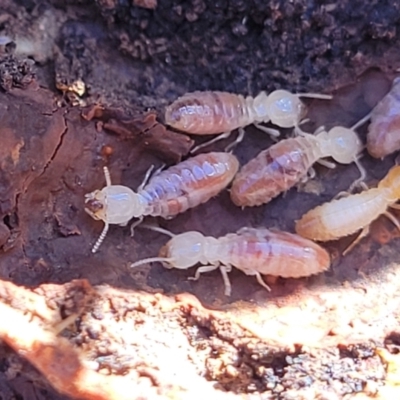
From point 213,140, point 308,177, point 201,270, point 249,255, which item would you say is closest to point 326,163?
point 308,177

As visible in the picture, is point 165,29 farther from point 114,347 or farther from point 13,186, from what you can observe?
point 114,347

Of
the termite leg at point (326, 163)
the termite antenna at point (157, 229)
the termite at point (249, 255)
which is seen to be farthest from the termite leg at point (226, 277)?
the termite leg at point (326, 163)

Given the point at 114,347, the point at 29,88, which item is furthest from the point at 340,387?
the point at 29,88

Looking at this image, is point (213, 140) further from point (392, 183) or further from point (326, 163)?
point (392, 183)

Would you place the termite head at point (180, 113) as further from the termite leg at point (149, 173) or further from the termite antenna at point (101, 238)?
the termite antenna at point (101, 238)

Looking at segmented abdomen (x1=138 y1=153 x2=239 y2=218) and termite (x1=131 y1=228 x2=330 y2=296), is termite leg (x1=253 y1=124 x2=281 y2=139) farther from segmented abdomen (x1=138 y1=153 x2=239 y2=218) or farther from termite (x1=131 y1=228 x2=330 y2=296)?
termite (x1=131 y1=228 x2=330 y2=296)

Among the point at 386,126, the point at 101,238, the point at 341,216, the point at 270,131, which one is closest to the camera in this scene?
the point at 101,238

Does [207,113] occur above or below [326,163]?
above
